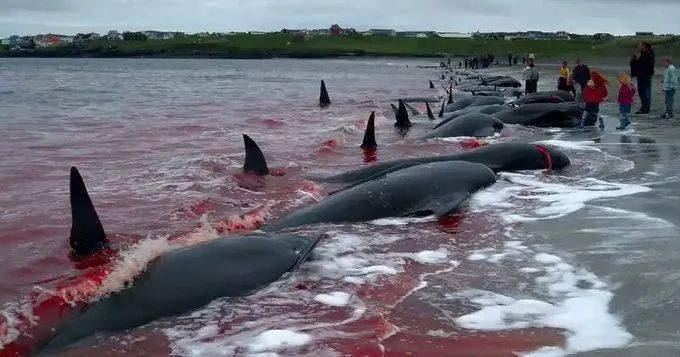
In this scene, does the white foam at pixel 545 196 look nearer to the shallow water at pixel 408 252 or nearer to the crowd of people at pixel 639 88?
the shallow water at pixel 408 252

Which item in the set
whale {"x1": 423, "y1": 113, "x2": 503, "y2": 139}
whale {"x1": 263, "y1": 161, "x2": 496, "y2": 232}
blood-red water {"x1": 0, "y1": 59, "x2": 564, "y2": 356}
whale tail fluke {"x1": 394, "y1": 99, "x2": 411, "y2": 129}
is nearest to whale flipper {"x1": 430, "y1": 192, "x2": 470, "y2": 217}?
whale {"x1": 263, "y1": 161, "x2": 496, "y2": 232}

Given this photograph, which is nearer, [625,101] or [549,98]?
[625,101]

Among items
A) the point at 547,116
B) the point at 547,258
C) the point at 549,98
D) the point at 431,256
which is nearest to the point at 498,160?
the point at 431,256

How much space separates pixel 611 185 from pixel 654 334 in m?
6.84

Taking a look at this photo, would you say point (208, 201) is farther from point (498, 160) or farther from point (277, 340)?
point (277, 340)

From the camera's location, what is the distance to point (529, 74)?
115ft

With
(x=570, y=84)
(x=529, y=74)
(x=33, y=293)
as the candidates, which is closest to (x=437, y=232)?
(x=33, y=293)

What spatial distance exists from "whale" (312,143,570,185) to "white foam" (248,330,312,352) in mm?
7463

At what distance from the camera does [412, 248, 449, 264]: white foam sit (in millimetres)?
8696

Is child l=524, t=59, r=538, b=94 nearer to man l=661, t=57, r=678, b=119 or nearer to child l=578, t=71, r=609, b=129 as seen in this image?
man l=661, t=57, r=678, b=119

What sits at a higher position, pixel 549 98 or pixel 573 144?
pixel 549 98

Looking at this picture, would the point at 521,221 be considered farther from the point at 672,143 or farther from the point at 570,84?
the point at 570,84

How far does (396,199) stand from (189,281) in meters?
4.48

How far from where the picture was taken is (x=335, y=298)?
7.55 meters
